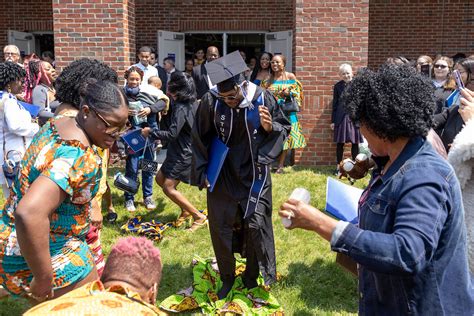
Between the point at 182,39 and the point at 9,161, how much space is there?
8680 millimetres

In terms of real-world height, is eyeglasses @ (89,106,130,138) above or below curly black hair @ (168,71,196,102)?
below

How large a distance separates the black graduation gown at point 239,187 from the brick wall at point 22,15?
35.5 ft

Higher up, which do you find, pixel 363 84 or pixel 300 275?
pixel 363 84

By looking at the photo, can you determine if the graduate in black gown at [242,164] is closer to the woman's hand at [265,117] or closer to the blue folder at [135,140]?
the woman's hand at [265,117]

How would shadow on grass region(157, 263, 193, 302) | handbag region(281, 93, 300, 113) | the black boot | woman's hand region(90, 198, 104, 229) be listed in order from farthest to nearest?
handbag region(281, 93, 300, 113)
shadow on grass region(157, 263, 193, 302)
the black boot
woman's hand region(90, 198, 104, 229)

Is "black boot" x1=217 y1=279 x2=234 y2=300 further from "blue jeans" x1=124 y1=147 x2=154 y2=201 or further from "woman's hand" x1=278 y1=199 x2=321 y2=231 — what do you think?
"blue jeans" x1=124 y1=147 x2=154 y2=201

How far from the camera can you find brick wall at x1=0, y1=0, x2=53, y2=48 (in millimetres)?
13352

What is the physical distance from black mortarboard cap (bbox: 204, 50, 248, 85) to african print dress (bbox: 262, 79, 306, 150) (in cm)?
424

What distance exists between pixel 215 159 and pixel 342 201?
55.3 inches

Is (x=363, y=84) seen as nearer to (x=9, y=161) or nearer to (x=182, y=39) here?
(x=9, y=161)

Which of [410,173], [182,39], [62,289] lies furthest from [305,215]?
[182,39]

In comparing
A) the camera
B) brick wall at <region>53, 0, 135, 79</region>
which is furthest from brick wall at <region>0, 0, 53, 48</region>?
the camera

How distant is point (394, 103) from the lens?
1974mm

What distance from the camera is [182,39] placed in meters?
13.2
